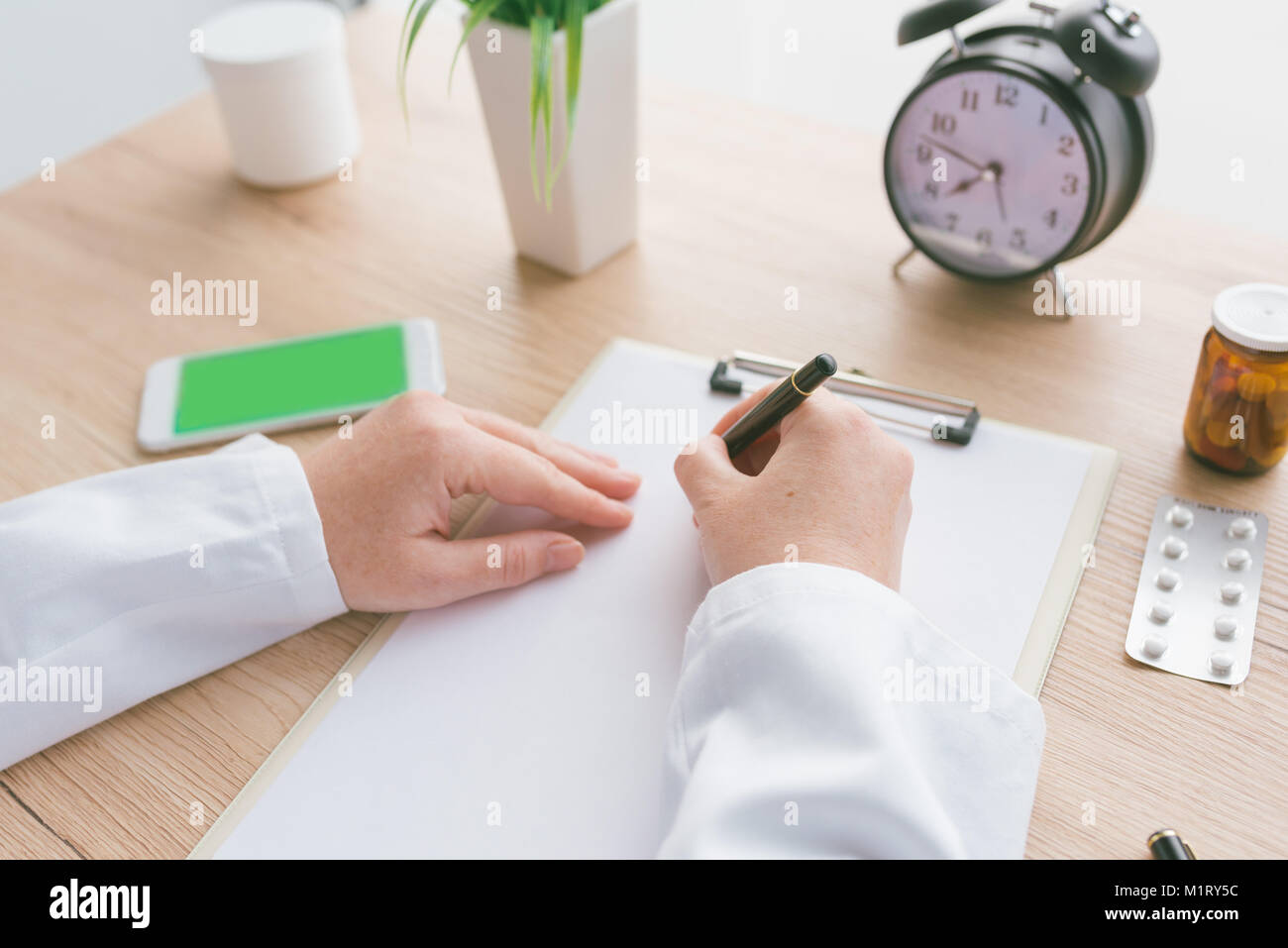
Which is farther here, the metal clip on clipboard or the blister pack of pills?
the metal clip on clipboard

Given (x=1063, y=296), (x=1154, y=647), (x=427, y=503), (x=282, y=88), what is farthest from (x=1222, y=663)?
(x=282, y=88)

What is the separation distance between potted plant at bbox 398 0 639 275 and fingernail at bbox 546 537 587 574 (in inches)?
14.3

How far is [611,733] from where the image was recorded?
641 millimetres

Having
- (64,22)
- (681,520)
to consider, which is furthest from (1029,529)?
(64,22)

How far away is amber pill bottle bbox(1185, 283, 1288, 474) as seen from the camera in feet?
2.29

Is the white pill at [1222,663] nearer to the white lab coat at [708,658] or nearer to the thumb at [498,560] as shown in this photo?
the white lab coat at [708,658]

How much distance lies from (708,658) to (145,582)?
1.24 feet

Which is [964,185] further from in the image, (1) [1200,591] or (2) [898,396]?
(1) [1200,591]

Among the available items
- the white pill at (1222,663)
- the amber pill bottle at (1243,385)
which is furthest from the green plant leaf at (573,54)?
the white pill at (1222,663)

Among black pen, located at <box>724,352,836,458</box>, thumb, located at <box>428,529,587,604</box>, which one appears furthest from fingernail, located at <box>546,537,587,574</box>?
black pen, located at <box>724,352,836,458</box>

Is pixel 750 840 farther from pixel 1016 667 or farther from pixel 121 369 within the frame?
pixel 121 369

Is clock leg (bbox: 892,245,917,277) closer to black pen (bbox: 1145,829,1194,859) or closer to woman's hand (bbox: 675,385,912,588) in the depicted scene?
woman's hand (bbox: 675,385,912,588)
